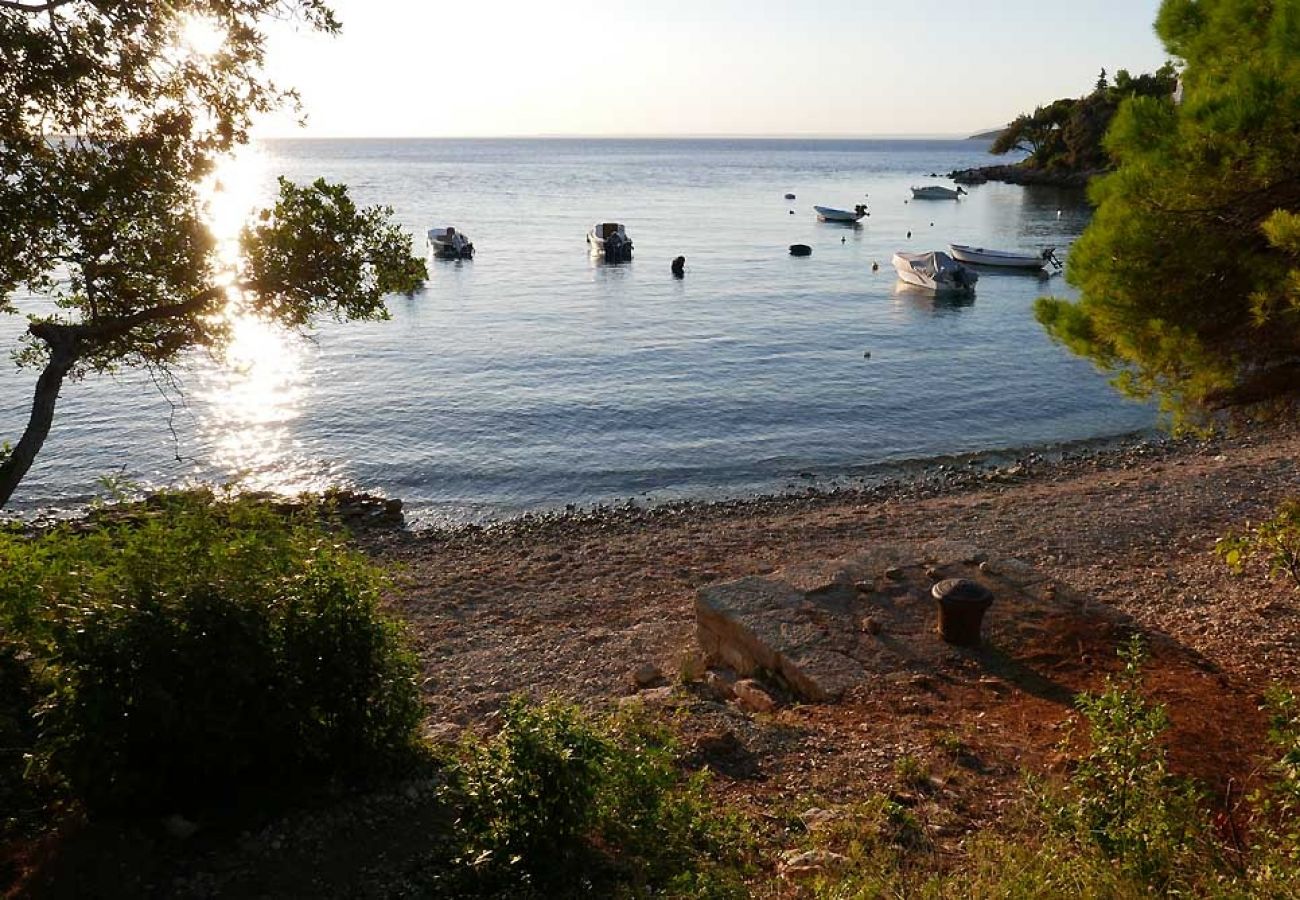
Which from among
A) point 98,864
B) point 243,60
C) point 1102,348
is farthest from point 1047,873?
point 243,60

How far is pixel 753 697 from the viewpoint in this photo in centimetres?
845

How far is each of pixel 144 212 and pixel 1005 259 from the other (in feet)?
166

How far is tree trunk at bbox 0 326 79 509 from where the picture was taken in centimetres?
654

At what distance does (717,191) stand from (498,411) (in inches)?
3720

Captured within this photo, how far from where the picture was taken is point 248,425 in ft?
81.9

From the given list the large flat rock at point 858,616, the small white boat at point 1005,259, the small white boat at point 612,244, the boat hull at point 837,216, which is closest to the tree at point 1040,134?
the boat hull at point 837,216

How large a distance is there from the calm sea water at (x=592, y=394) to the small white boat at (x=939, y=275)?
1.03 meters

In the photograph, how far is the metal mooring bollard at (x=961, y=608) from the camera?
8.70 meters

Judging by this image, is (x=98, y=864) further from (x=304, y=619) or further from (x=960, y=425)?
(x=960, y=425)

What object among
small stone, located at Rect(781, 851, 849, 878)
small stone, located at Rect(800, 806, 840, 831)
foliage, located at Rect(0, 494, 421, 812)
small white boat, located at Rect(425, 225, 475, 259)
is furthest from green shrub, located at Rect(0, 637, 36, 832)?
small white boat, located at Rect(425, 225, 475, 259)

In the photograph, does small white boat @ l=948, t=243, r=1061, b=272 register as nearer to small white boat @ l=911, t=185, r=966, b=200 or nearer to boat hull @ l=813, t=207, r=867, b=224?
boat hull @ l=813, t=207, r=867, b=224

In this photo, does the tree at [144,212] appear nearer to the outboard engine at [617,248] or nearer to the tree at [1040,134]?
the outboard engine at [617,248]

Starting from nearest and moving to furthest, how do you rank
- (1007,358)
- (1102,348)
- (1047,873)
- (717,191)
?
(1047,873), (1102,348), (1007,358), (717,191)

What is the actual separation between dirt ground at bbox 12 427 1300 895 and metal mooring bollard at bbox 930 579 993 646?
0.88ft
